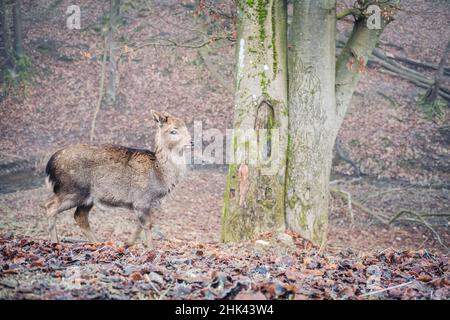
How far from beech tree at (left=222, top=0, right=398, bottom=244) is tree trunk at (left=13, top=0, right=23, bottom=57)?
14112 mm

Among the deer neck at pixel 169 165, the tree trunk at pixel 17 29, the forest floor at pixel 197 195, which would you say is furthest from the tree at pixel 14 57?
the deer neck at pixel 169 165

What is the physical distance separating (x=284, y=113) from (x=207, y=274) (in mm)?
3461

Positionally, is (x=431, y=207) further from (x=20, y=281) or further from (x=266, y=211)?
(x=20, y=281)

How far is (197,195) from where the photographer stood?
14719mm

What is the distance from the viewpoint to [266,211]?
8344 mm

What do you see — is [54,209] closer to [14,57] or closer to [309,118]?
[309,118]

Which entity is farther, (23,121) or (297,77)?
(23,121)

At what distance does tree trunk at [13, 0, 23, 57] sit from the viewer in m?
20.0

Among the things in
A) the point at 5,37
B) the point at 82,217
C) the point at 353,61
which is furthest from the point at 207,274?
the point at 5,37

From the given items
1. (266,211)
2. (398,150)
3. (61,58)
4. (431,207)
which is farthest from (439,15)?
(266,211)

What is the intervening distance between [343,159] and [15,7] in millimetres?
12375

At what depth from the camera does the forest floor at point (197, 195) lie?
18.1 feet
